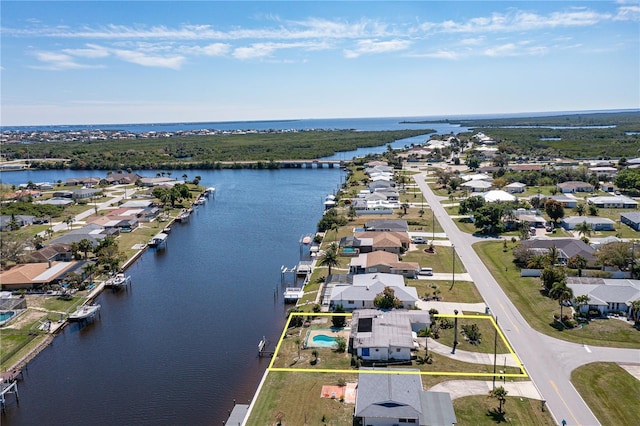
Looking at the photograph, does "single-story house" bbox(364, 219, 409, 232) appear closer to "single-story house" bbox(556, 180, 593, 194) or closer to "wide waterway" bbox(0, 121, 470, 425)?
"wide waterway" bbox(0, 121, 470, 425)

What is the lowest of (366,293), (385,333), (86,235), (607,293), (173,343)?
(173,343)

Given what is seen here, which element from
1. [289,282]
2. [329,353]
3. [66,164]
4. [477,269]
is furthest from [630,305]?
[66,164]

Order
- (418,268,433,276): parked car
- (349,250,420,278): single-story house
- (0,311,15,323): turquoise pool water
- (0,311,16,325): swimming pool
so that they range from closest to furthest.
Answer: (0,311,16,325): swimming pool < (0,311,15,323): turquoise pool water < (349,250,420,278): single-story house < (418,268,433,276): parked car

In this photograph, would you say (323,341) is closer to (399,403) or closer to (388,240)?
(399,403)

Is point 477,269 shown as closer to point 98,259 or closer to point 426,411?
point 426,411

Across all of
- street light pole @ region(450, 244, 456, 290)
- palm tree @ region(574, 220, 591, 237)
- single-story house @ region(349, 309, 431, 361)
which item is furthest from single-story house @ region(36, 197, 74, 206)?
palm tree @ region(574, 220, 591, 237)

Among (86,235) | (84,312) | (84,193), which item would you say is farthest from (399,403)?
(84,193)

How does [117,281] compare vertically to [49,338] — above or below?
above
